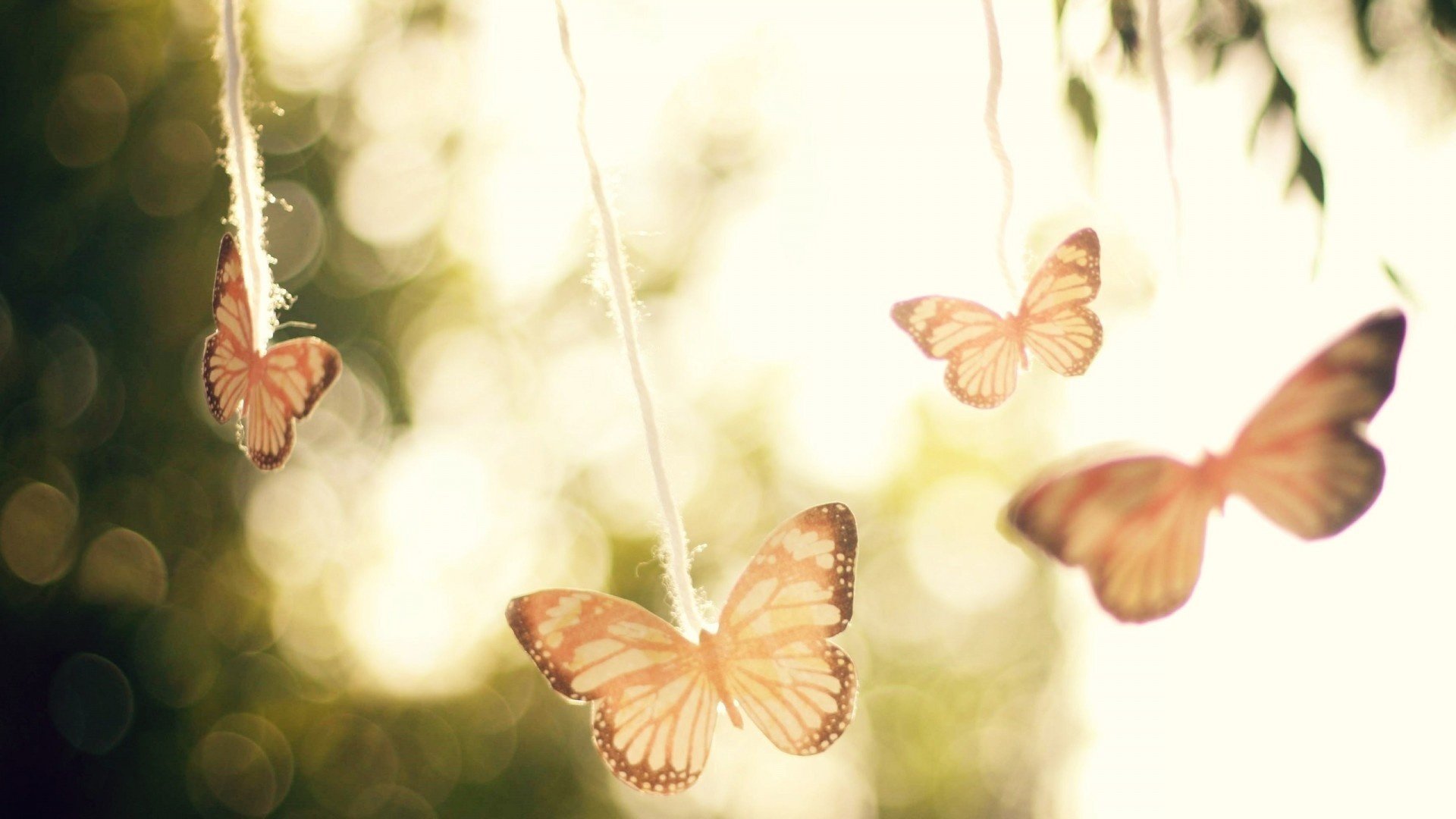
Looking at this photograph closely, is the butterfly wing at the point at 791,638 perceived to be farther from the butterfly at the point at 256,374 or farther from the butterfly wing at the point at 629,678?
the butterfly at the point at 256,374

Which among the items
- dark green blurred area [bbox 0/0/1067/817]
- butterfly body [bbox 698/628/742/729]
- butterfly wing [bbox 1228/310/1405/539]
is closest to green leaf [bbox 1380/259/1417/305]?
butterfly wing [bbox 1228/310/1405/539]

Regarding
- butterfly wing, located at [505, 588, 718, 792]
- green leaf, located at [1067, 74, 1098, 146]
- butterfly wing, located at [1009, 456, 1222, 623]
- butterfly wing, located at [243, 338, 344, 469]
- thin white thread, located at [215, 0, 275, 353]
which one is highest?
green leaf, located at [1067, 74, 1098, 146]

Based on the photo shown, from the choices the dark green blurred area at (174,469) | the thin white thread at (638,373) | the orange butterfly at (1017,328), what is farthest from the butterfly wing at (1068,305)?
the dark green blurred area at (174,469)

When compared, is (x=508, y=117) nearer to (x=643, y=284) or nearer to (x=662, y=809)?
(x=643, y=284)

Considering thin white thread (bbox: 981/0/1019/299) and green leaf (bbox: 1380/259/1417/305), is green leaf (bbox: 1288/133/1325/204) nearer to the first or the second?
green leaf (bbox: 1380/259/1417/305)

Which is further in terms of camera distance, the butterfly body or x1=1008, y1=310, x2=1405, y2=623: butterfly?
the butterfly body

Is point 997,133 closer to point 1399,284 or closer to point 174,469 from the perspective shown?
point 1399,284
